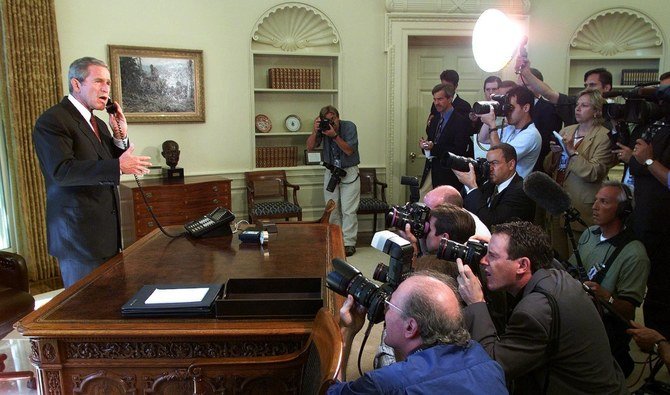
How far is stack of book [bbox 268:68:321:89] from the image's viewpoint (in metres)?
5.44

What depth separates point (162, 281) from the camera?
188 cm

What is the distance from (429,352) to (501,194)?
1931 millimetres

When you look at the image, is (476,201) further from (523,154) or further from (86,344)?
(86,344)

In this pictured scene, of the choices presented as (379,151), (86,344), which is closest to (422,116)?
(379,151)

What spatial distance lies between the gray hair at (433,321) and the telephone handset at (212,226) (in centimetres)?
157

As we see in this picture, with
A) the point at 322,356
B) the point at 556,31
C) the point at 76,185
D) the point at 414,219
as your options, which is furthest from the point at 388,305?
the point at 556,31

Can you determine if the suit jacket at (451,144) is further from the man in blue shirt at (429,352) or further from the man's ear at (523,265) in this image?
the man in blue shirt at (429,352)

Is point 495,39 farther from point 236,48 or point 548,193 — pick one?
point 236,48

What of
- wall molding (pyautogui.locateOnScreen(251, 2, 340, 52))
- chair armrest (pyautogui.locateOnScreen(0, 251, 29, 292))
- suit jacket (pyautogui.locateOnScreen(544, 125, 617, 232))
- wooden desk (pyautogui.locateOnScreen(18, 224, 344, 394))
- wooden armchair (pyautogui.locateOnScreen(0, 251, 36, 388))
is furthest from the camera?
wall molding (pyautogui.locateOnScreen(251, 2, 340, 52))

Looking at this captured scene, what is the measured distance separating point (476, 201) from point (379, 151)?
282 centimetres

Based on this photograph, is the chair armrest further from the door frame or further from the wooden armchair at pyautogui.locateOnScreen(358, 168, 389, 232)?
the door frame

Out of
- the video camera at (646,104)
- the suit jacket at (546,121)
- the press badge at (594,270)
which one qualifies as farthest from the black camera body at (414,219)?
the suit jacket at (546,121)

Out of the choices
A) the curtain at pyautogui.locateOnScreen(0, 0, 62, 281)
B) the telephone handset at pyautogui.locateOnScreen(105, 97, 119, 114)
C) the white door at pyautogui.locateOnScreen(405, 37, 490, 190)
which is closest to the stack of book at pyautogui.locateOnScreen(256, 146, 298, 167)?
the white door at pyautogui.locateOnScreen(405, 37, 490, 190)

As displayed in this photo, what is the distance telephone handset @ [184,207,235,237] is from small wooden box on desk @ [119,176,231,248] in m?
2.14
